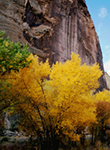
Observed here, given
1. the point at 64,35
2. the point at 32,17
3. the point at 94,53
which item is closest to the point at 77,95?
the point at 32,17

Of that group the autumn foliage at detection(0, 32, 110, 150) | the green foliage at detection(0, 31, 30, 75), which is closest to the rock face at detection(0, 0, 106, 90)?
the autumn foliage at detection(0, 32, 110, 150)

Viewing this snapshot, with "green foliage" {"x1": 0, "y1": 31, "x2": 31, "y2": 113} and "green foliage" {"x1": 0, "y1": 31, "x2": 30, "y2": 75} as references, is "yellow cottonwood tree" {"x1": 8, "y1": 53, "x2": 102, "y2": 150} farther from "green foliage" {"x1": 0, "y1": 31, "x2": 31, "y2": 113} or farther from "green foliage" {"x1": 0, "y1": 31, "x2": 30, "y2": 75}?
"green foliage" {"x1": 0, "y1": 31, "x2": 30, "y2": 75}

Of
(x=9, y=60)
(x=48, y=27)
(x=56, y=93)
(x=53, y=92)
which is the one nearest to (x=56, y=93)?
(x=56, y=93)

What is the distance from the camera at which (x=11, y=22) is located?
75.7 feet

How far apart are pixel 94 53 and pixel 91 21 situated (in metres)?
13.4

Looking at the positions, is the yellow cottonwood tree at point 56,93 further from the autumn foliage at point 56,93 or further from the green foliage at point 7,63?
the green foliage at point 7,63

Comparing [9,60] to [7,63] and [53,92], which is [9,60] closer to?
[7,63]

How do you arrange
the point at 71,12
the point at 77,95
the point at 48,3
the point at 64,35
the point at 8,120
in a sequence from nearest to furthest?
the point at 77,95 → the point at 8,120 → the point at 48,3 → the point at 64,35 → the point at 71,12

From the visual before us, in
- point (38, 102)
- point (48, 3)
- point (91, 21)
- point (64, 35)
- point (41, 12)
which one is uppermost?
point (91, 21)

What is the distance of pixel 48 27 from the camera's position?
32625 millimetres

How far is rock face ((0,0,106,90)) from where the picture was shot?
77.7 ft

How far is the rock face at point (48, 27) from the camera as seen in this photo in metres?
23.7

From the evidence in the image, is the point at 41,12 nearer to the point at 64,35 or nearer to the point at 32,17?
A: the point at 32,17

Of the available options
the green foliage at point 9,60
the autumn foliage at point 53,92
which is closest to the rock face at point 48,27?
the autumn foliage at point 53,92
